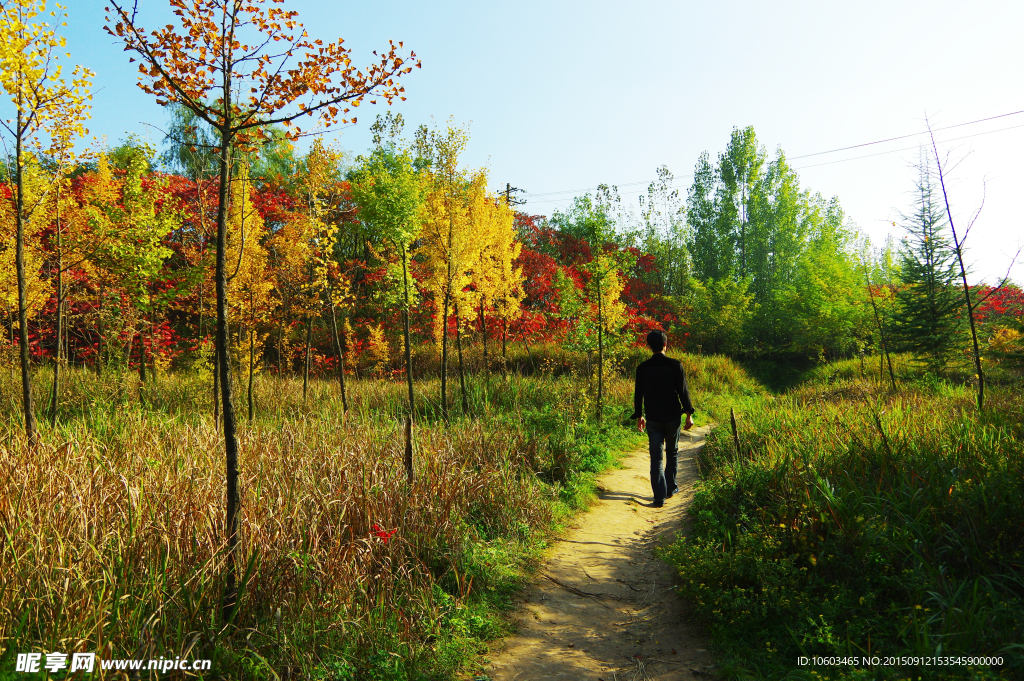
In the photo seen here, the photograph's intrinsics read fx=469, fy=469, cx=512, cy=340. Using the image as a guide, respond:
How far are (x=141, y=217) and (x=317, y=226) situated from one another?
449cm

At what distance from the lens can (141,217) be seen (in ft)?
36.1

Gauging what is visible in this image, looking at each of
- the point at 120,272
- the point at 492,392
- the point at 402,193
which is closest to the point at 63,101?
the point at 120,272

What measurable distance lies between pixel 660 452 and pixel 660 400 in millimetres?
690

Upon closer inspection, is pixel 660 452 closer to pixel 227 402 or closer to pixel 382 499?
pixel 382 499

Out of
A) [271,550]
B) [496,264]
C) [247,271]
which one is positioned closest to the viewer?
[271,550]

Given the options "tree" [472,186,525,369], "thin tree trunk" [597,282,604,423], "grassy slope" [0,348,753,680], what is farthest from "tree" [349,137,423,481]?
"grassy slope" [0,348,753,680]

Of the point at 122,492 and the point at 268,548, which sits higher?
the point at 122,492

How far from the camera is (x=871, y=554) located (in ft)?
11.0

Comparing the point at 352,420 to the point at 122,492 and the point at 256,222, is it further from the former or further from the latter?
the point at 256,222

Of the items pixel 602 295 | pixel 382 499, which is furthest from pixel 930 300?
pixel 382 499

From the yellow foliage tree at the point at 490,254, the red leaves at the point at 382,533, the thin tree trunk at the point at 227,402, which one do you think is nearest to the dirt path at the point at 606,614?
the red leaves at the point at 382,533

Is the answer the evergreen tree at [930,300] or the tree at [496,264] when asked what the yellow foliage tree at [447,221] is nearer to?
the tree at [496,264]

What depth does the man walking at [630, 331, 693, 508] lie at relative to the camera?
235 inches

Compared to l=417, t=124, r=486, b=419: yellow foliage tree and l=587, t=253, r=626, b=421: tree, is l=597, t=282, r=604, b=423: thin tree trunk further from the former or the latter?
l=417, t=124, r=486, b=419: yellow foliage tree
